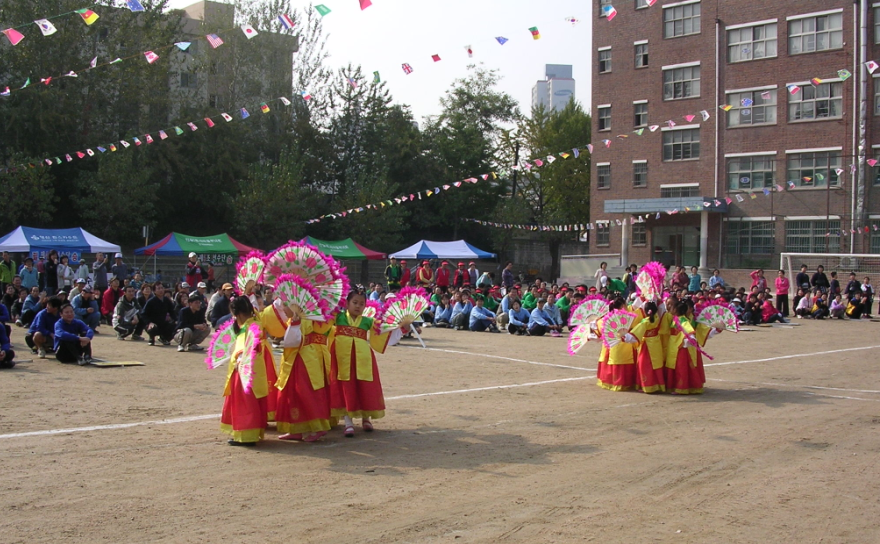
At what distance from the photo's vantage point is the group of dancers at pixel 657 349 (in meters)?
11.1

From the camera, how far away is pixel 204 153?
1581 inches

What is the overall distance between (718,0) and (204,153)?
87.0 ft

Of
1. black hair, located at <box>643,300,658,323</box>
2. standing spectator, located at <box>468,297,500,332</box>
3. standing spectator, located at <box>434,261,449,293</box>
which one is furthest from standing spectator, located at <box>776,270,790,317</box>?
black hair, located at <box>643,300,658,323</box>

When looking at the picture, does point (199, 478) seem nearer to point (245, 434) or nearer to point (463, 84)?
point (245, 434)

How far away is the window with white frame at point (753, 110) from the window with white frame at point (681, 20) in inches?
161

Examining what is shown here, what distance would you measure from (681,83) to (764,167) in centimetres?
620

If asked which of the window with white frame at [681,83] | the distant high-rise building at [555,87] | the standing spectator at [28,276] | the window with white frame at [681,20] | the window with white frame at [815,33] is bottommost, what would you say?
the standing spectator at [28,276]

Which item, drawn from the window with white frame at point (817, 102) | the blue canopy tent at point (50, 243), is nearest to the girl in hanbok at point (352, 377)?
the blue canopy tent at point (50, 243)

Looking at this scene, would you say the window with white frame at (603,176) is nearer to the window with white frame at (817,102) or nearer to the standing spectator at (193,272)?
the window with white frame at (817,102)

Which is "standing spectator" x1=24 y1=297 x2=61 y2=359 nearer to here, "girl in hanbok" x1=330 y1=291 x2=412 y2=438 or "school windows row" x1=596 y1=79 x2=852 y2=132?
"girl in hanbok" x1=330 y1=291 x2=412 y2=438

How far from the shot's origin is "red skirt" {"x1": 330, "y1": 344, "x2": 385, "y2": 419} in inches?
319

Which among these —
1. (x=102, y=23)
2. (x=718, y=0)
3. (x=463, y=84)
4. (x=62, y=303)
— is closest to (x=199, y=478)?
(x=62, y=303)

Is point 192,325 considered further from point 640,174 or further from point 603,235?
point 603,235

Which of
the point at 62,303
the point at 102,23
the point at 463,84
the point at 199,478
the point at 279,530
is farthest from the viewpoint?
the point at 463,84
